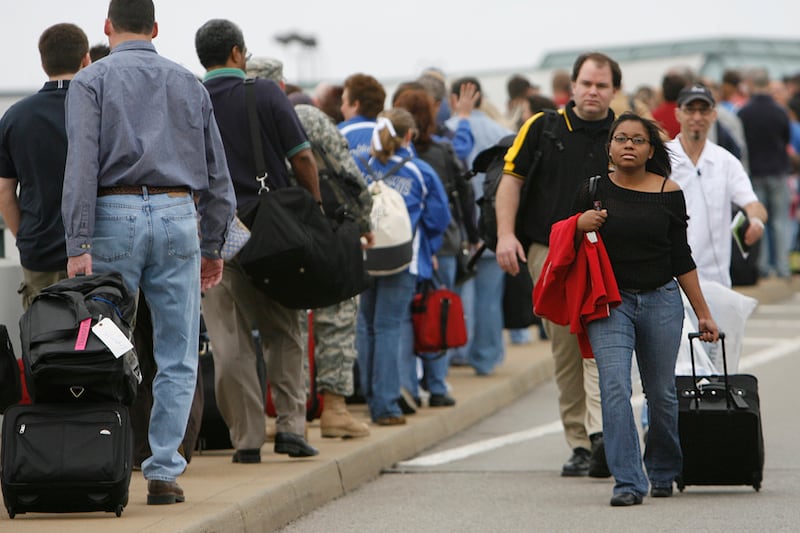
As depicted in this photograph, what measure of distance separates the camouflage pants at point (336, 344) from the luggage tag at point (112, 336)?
3.29 meters

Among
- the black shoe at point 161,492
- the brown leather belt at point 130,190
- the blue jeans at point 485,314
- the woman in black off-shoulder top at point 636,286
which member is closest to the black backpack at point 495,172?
the woman in black off-shoulder top at point 636,286

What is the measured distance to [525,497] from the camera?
29.2 ft

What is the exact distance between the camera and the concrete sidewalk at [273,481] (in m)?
7.05

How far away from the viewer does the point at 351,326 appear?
403 inches

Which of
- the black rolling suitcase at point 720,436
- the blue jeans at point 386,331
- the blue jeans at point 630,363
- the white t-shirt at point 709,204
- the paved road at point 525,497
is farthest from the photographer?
the blue jeans at point 386,331

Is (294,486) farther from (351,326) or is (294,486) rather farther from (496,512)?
(351,326)

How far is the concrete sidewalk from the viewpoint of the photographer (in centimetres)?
705

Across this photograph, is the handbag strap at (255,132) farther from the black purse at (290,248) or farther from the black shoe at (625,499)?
the black shoe at (625,499)

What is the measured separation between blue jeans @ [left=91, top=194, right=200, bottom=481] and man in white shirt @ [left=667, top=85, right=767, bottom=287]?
11.8 feet

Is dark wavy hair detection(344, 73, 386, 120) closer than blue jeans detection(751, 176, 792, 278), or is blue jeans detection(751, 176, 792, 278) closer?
dark wavy hair detection(344, 73, 386, 120)

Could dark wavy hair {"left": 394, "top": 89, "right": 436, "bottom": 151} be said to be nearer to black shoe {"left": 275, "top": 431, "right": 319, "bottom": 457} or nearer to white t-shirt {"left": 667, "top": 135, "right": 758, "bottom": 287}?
white t-shirt {"left": 667, "top": 135, "right": 758, "bottom": 287}

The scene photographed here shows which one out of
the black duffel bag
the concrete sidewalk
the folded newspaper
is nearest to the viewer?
the black duffel bag

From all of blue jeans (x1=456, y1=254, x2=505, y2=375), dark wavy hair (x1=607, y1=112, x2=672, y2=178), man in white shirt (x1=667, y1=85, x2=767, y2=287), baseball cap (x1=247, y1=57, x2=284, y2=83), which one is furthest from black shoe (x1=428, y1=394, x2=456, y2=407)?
dark wavy hair (x1=607, y1=112, x2=672, y2=178)

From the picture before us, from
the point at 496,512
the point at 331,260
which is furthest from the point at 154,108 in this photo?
the point at 496,512
